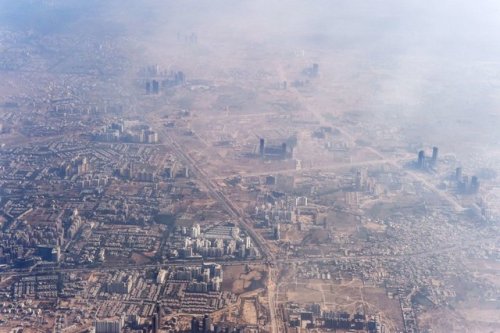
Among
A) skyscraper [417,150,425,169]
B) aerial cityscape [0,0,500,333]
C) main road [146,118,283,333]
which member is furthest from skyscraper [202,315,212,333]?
skyscraper [417,150,425,169]

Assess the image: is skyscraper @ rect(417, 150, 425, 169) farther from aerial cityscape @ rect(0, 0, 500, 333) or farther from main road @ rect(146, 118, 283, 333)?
main road @ rect(146, 118, 283, 333)

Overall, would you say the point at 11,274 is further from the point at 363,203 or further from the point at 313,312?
the point at 363,203

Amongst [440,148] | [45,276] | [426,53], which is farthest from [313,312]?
[426,53]

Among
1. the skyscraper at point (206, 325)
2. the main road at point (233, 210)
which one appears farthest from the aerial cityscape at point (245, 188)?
the skyscraper at point (206, 325)

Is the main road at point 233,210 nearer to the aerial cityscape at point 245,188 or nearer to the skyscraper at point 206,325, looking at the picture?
the aerial cityscape at point 245,188

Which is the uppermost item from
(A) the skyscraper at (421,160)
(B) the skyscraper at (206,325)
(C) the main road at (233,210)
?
(A) the skyscraper at (421,160)

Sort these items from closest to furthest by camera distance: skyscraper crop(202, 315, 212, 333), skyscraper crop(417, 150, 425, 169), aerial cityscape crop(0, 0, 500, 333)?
skyscraper crop(202, 315, 212, 333)
aerial cityscape crop(0, 0, 500, 333)
skyscraper crop(417, 150, 425, 169)

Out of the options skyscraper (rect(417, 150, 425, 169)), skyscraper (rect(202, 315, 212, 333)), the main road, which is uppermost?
skyscraper (rect(417, 150, 425, 169))

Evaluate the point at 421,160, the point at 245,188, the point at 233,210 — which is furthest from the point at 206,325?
the point at 421,160

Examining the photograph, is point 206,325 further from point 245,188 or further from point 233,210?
point 245,188
